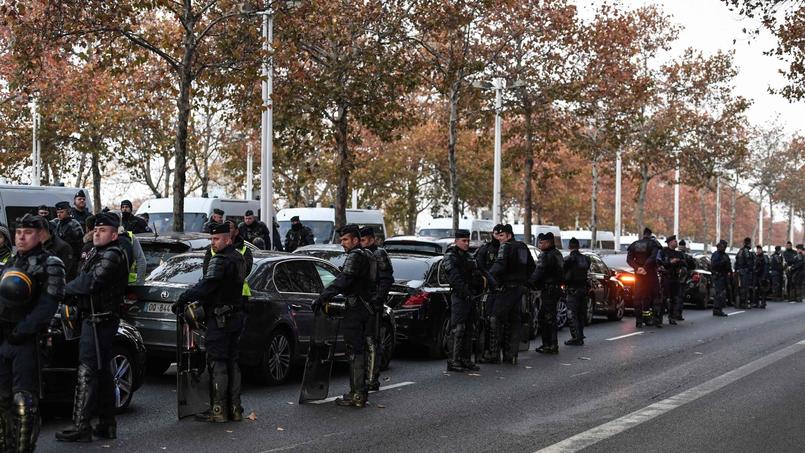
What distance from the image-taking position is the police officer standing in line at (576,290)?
1670cm

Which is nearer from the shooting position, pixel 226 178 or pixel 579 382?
pixel 579 382

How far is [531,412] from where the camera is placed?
9922 millimetres

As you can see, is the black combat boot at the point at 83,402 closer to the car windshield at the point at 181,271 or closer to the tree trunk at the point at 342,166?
the car windshield at the point at 181,271

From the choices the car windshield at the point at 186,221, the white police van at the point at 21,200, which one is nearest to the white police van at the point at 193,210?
the car windshield at the point at 186,221

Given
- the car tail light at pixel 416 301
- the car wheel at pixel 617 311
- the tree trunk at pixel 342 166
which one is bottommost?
the car wheel at pixel 617 311

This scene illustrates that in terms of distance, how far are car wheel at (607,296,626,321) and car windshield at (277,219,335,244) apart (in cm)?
965

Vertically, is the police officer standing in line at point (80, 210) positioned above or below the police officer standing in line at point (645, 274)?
above

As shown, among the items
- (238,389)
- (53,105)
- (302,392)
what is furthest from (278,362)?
(53,105)

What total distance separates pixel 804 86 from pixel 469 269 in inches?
710

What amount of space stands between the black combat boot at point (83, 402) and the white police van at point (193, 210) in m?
17.6

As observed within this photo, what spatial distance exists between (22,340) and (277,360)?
4.74 metres

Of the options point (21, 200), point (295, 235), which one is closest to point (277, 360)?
point (21, 200)

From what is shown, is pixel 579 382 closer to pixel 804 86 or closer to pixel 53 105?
pixel 804 86

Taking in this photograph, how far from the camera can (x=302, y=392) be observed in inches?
398
